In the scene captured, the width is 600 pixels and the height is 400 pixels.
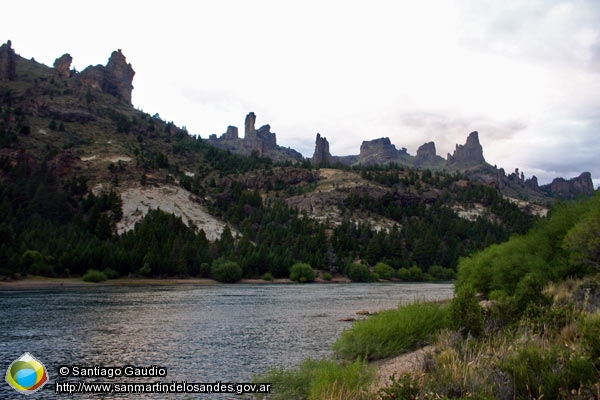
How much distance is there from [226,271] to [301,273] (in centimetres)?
2720

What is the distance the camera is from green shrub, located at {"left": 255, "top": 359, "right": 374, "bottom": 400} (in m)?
15.9

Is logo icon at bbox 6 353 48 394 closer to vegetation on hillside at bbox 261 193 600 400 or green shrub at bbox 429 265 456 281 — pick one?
vegetation on hillside at bbox 261 193 600 400

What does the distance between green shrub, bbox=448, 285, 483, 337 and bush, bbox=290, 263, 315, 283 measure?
122 metres

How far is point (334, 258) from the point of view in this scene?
170000 mm

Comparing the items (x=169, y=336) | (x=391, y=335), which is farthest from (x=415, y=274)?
(x=391, y=335)

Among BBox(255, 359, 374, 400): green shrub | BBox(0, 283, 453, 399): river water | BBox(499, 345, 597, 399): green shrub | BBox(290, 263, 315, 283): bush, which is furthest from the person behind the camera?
BBox(290, 263, 315, 283): bush

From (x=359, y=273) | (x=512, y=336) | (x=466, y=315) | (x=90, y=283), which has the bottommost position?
(x=90, y=283)

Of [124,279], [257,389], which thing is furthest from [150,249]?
[257,389]

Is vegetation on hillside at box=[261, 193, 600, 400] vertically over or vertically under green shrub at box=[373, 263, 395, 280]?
over

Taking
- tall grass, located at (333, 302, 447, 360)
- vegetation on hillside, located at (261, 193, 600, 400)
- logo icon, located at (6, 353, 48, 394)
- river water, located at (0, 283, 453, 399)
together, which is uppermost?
vegetation on hillside, located at (261, 193, 600, 400)

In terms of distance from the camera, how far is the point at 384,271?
16112 centimetres

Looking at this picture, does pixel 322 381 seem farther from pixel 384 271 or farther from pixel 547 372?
pixel 384 271

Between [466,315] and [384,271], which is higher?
[466,315]

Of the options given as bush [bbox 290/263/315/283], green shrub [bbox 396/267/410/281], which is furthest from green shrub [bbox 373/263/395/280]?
bush [bbox 290/263/315/283]
